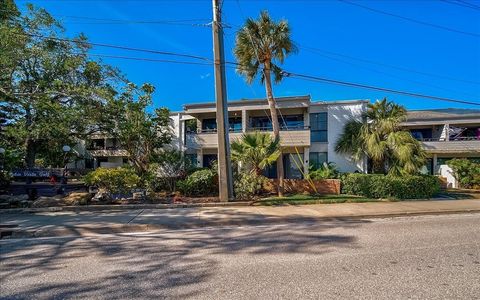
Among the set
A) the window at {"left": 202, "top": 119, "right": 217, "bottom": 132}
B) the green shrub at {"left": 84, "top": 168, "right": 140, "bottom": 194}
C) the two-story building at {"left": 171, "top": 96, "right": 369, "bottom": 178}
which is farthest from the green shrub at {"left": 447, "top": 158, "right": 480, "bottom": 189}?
the green shrub at {"left": 84, "top": 168, "right": 140, "bottom": 194}

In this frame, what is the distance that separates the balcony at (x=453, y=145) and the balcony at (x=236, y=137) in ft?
38.3

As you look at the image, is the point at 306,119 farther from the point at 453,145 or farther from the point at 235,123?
the point at 453,145

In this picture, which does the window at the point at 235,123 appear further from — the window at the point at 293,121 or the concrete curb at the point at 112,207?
the concrete curb at the point at 112,207

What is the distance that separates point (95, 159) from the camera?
33.0m

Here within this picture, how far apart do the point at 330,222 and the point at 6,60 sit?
40.9 feet

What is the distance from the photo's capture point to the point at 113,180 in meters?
13.3

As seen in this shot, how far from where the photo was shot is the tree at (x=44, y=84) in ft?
42.1

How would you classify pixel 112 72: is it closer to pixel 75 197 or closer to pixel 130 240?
pixel 75 197

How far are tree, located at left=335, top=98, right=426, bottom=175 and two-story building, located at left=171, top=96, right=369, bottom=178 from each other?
0.89 metres

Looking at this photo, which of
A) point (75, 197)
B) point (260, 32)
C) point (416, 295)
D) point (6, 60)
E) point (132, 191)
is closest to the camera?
point (416, 295)

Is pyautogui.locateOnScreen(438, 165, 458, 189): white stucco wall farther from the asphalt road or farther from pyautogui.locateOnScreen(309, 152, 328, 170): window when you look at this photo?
the asphalt road

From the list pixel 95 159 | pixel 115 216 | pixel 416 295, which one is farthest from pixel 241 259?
pixel 95 159

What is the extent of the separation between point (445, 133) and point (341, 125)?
11927 mm

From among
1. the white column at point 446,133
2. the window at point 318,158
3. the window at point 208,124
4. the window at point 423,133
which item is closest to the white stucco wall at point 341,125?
the window at point 318,158
